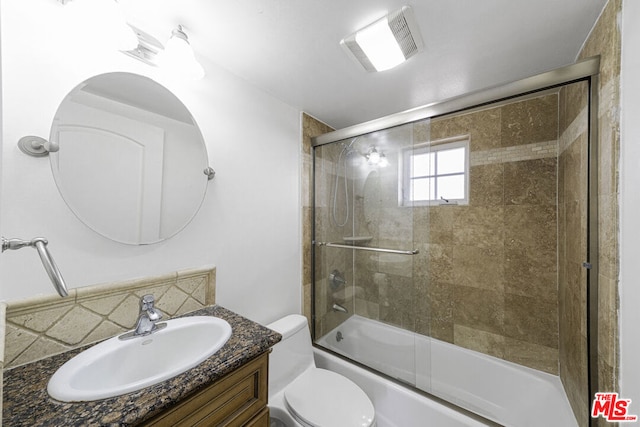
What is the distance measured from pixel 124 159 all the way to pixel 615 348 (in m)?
2.07

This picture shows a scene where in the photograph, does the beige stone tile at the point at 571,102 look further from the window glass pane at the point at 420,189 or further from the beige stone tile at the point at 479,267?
the beige stone tile at the point at 479,267

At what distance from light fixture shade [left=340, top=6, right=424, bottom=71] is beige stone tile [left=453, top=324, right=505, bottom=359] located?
1.92 meters

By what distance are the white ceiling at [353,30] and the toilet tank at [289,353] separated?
5.04 feet

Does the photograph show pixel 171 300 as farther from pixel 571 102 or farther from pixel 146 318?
pixel 571 102

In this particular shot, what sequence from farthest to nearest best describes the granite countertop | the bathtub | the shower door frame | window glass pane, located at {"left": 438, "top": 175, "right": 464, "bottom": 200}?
window glass pane, located at {"left": 438, "top": 175, "right": 464, "bottom": 200}, the bathtub, the shower door frame, the granite countertop

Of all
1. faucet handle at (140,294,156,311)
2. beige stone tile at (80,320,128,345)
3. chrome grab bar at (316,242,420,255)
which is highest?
chrome grab bar at (316,242,420,255)

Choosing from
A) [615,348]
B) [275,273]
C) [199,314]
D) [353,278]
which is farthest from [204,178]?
[615,348]

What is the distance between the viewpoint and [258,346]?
92 centimetres

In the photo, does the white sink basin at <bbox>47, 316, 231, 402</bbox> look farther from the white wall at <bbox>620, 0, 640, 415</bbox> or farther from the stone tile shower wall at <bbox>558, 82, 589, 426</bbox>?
the stone tile shower wall at <bbox>558, 82, 589, 426</bbox>

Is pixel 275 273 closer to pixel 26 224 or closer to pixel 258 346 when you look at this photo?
pixel 258 346

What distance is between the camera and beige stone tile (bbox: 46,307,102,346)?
0.87 m

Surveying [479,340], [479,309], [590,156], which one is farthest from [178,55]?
[479,340]

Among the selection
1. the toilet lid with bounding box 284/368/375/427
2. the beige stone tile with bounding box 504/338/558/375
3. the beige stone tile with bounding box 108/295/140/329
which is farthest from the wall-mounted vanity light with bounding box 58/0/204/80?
the beige stone tile with bounding box 504/338/558/375

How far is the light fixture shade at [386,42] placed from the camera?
1068mm
